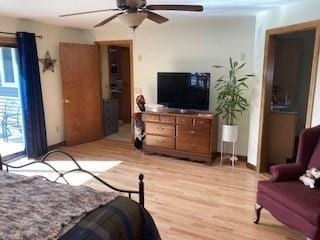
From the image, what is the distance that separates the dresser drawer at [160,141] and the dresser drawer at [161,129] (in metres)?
0.07

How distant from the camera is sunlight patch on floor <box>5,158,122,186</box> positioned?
3.99 meters

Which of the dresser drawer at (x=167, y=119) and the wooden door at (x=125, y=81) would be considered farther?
the wooden door at (x=125, y=81)

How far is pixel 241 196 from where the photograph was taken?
350cm

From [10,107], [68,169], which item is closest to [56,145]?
[10,107]

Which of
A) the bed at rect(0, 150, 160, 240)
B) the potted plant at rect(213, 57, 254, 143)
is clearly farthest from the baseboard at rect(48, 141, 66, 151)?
the bed at rect(0, 150, 160, 240)

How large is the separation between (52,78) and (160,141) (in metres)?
2.39

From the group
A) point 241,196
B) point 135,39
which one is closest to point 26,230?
point 241,196

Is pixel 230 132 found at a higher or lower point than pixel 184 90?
lower

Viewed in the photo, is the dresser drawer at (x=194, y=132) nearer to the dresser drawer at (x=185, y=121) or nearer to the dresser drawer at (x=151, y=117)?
the dresser drawer at (x=185, y=121)

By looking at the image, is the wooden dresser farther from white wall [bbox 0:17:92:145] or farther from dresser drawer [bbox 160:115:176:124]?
white wall [bbox 0:17:92:145]

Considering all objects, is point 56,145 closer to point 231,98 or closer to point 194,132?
point 194,132

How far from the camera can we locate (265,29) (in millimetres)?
3953

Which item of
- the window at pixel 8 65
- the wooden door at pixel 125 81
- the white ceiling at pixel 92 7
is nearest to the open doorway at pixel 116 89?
the wooden door at pixel 125 81

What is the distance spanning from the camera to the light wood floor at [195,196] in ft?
9.00
